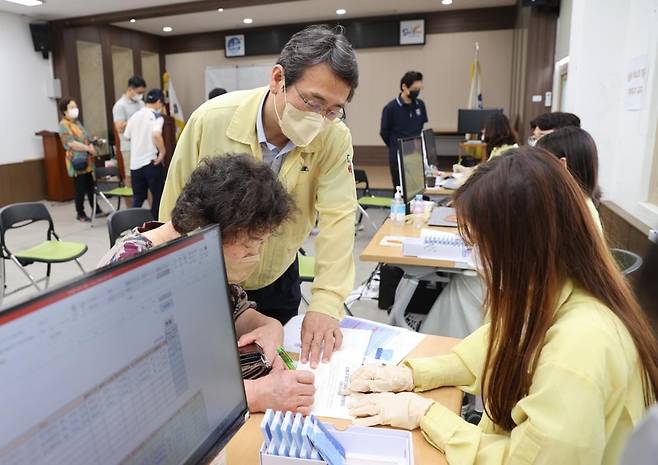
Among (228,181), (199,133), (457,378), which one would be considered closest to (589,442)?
(457,378)

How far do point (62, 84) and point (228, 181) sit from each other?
8101 mm

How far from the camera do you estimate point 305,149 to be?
1.46 m

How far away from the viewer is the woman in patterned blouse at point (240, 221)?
36.7 inches

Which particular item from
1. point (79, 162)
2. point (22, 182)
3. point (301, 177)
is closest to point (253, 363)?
point (301, 177)

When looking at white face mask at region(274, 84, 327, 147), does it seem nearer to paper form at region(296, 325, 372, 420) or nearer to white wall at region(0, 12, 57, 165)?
paper form at region(296, 325, 372, 420)

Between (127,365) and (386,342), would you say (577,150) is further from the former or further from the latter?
(127,365)

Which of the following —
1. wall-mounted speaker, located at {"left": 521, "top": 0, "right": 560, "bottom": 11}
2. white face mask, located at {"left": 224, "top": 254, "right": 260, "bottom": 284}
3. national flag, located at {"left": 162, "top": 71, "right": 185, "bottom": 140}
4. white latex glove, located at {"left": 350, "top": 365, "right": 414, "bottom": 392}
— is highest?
wall-mounted speaker, located at {"left": 521, "top": 0, "right": 560, "bottom": 11}

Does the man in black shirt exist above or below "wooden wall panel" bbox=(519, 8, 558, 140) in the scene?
below

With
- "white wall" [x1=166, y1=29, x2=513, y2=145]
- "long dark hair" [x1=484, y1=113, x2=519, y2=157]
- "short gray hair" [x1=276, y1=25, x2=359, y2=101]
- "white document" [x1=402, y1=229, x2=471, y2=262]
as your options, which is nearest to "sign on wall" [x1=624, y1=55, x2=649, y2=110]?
"long dark hair" [x1=484, y1=113, x2=519, y2=157]

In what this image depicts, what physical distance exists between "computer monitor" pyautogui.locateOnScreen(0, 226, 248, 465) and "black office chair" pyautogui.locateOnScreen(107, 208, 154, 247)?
6.96ft

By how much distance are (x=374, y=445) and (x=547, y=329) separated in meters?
0.36

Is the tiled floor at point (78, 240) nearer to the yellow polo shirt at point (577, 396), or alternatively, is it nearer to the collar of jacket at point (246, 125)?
the collar of jacket at point (246, 125)

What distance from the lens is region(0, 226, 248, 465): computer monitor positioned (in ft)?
1.42

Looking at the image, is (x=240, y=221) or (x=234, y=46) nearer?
(x=240, y=221)
